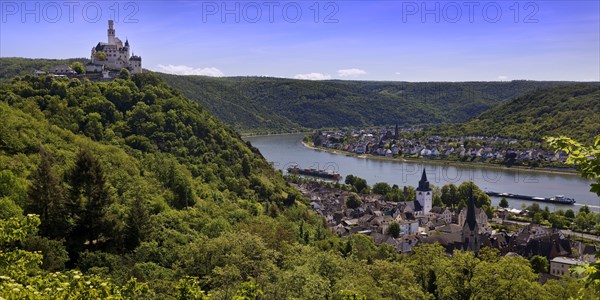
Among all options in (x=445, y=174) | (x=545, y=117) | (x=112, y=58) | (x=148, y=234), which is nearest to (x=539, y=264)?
(x=148, y=234)

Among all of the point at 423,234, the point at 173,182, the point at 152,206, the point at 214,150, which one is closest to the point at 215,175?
the point at 214,150

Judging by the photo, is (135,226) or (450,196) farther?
(450,196)

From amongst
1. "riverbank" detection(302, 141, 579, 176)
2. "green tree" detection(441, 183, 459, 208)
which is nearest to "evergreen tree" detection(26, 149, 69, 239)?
"green tree" detection(441, 183, 459, 208)

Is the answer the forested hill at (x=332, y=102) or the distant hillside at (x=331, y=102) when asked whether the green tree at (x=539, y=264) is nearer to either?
the forested hill at (x=332, y=102)

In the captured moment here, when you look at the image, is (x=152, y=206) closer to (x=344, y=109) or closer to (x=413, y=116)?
(x=344, y=109)

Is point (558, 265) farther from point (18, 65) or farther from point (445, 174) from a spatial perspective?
point (18, 65)
